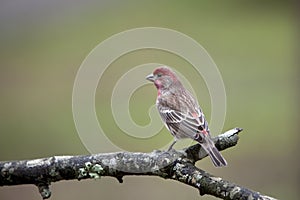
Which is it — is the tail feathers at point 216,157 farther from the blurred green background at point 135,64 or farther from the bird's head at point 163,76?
the blurred green background at point 135,64

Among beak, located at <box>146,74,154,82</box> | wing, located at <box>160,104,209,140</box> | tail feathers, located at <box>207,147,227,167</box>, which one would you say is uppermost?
beak, located at <box>146,74,154,82</box>

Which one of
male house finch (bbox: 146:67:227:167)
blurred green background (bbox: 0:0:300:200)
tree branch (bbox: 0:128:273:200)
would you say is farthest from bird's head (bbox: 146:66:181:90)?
blurred green background (bbox: 0:0:300:200)

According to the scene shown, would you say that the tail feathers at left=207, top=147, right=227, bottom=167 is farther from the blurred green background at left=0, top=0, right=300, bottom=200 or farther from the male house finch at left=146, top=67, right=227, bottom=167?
the blurred green background at left=0, top=0, right=300, bottom=200

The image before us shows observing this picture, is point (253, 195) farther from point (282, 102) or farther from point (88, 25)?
point (88, 25)

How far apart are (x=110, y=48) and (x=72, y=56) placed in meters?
0.88

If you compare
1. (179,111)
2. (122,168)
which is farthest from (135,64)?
(122,168)

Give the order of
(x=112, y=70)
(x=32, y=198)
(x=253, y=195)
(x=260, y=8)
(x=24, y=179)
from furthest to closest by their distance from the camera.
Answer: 1. (x=260, y=8)
2. (x=112, y=70)
3. (x=32, y=198)
4. (x=24, y=179)
5. (x=253, y=195)

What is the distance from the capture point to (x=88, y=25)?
218 centimetres

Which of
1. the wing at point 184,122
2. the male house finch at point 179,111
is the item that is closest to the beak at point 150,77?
the male house finch at point 179,111

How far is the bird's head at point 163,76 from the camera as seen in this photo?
112 cm

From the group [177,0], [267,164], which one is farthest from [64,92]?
[267,164]

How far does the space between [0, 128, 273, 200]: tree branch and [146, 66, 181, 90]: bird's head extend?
0.43ft

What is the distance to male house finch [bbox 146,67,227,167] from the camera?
1121mm

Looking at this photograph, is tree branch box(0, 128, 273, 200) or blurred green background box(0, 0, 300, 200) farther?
blurred green background box(0, 0, 300, 200)
